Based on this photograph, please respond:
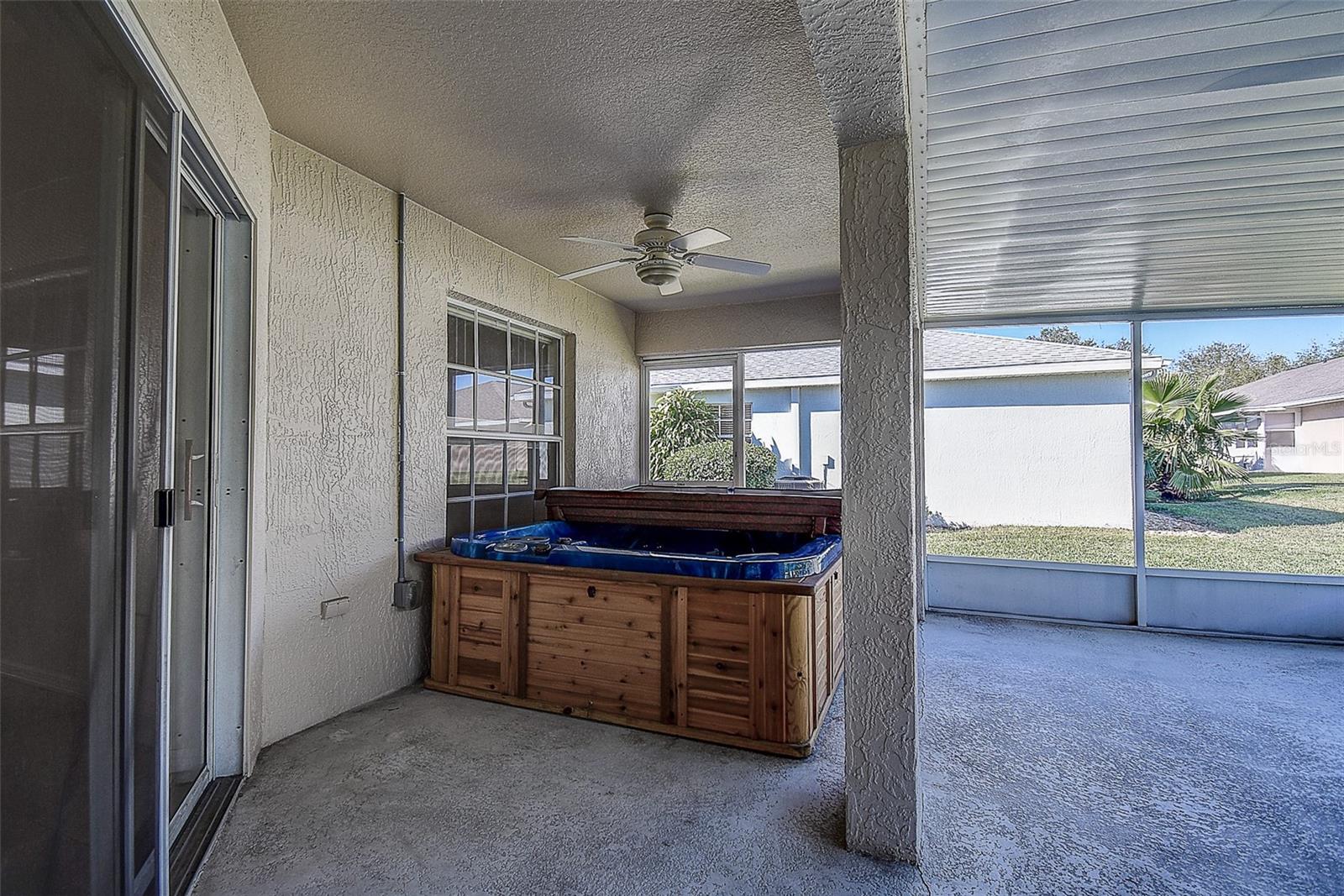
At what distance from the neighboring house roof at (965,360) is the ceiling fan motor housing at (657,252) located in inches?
88.0

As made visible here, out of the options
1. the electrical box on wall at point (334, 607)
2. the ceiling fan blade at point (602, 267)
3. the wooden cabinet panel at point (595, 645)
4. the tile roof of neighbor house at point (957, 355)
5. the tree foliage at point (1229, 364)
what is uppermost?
the ceiling fan blade at point (602, 267)

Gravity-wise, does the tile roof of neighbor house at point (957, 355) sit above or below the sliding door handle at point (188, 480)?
above

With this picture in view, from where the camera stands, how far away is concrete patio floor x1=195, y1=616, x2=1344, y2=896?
1764 millimetres

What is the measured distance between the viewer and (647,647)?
109 inches

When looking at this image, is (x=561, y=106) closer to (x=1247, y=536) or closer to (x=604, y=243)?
(x=604, y=243)

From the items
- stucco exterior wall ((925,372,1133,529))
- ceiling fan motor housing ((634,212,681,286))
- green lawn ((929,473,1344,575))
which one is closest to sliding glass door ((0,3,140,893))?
ceiling fan motor housing ((634,212,681,286))

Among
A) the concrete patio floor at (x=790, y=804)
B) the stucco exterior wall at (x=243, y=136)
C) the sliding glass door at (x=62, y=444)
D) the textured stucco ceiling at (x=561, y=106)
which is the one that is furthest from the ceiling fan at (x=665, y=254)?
the concrete patio floor at (x=790, y=804)

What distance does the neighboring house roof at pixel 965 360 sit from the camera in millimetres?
4883

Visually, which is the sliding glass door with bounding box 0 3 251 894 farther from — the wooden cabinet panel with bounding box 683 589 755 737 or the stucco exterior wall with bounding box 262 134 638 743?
the wooden cabinet panel with bounding box 683 589 755 737

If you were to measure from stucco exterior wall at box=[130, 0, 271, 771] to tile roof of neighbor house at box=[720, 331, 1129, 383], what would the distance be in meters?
3.96

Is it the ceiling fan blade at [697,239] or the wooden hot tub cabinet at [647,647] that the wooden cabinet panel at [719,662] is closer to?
the wooden hot tub cabinet at [647,647]

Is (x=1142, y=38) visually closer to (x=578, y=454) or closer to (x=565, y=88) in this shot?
(x=565, y=88)

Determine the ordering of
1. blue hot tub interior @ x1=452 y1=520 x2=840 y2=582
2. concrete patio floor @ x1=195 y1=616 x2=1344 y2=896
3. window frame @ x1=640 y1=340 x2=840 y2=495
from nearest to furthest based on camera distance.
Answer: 1. concrete patio floor @ x1=195 y1=616 x2=1344 y2=896
2. blue hot tub interior @ x1=452 y1=520 x2=840 y2=582
3. window frame @ x1=640 y1=340 x2=840 y2=495

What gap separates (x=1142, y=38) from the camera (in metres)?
1.81
